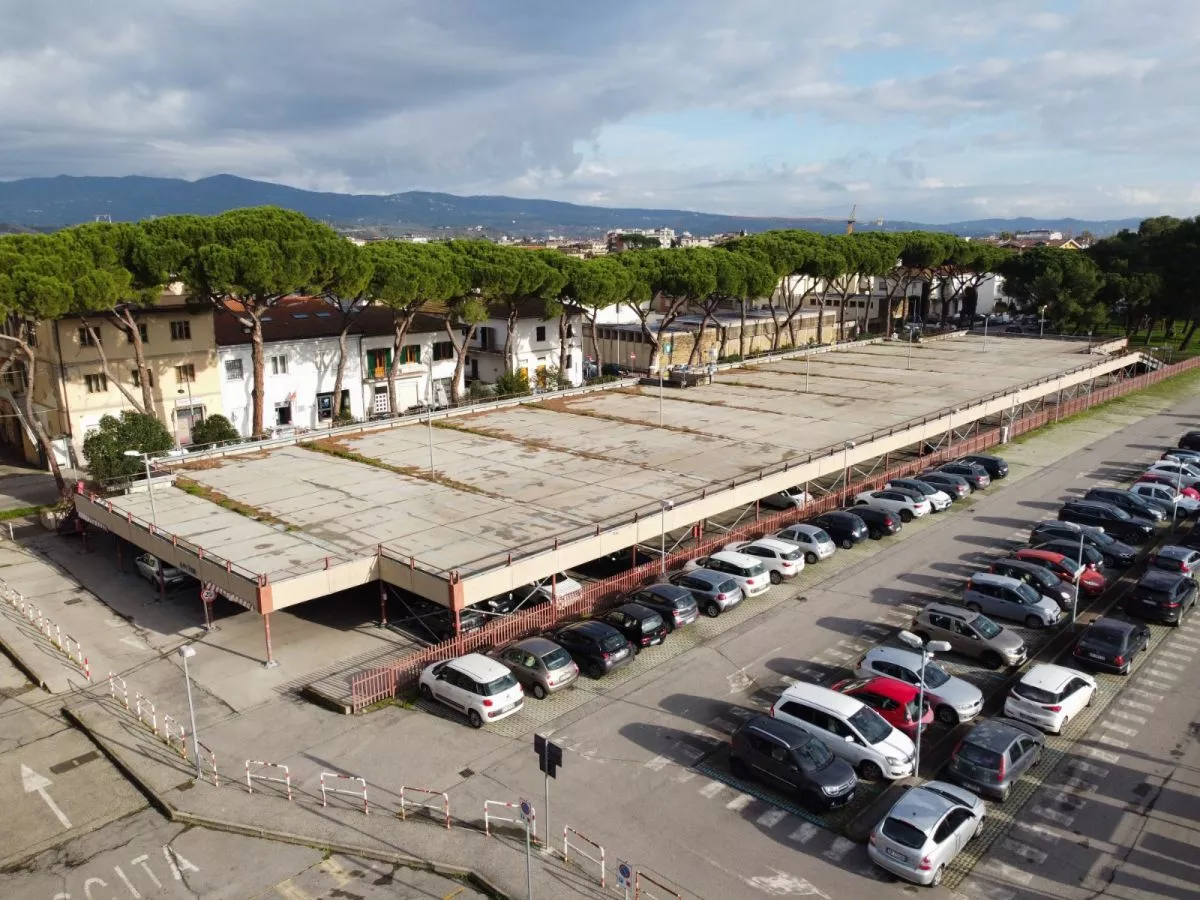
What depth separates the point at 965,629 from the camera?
78.7ft

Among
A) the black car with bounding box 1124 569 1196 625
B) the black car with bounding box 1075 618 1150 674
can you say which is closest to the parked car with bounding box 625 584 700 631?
the black car with bounding box 1075 618 1150 674

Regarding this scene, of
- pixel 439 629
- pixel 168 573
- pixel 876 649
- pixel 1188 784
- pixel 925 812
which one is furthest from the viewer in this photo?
pixel 168 573

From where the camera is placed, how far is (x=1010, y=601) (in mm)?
26047

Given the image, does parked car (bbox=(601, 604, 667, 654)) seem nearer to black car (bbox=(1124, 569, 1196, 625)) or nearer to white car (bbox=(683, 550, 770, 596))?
white car (bbox=(683, 550, 770, 596))

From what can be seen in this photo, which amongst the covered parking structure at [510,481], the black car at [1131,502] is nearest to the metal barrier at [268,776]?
the covered parking structure at [510,481]

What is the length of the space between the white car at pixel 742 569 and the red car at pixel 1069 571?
29.3ft

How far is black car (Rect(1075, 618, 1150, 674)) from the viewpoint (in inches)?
894

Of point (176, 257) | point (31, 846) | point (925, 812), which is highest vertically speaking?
point (176, 257)

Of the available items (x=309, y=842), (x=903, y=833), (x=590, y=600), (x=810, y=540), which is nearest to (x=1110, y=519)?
(x=810, y=540)

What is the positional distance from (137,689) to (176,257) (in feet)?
81.8

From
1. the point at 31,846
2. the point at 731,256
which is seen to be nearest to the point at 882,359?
the point at 731,256

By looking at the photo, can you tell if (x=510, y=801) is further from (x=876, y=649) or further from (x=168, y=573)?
(x=168, y=573)

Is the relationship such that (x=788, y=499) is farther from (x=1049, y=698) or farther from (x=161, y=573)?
(x=161, y=573)

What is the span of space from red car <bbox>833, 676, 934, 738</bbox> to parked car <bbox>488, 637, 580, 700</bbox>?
684 centimetres
